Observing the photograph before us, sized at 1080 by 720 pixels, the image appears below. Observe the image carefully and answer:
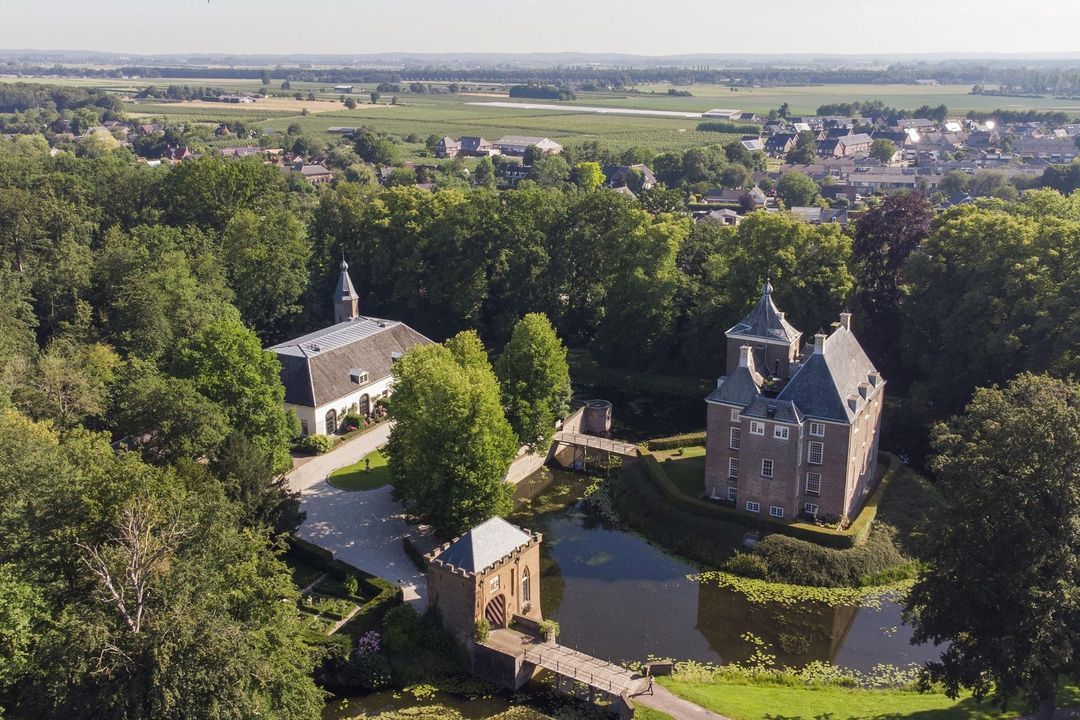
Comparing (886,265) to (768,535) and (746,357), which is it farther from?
(768,535)

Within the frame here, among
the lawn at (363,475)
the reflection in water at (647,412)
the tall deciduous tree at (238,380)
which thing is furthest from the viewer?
the reflection in water at (647,412)

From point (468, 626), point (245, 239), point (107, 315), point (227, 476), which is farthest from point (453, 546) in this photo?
point (245, 239)

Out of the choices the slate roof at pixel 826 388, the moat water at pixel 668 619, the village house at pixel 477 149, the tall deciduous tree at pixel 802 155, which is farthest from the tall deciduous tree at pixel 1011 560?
the village house at pixel 477 149

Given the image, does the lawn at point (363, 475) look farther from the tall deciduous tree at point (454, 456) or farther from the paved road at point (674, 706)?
the paved road at point (674, 706)

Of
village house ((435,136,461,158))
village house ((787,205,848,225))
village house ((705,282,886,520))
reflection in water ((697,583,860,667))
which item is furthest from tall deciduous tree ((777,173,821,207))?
reflection in water ((697,583,860,667))

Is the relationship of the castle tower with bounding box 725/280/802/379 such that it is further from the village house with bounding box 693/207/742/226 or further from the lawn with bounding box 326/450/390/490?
the village house with bounding box 693/207/742/226

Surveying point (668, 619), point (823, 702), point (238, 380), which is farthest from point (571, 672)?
point (238, 380)
